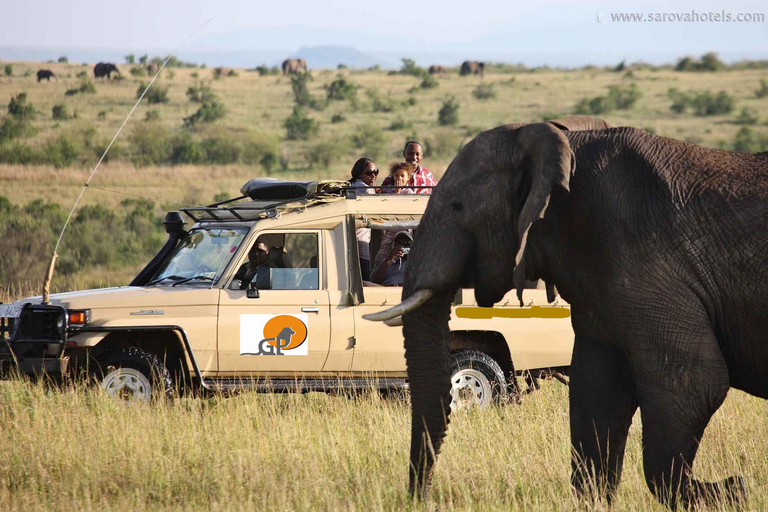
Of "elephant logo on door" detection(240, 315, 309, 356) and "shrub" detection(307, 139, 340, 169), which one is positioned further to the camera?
"shrub" detection(307, 139, 340, 169)

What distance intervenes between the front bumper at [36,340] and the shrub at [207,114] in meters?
44.7

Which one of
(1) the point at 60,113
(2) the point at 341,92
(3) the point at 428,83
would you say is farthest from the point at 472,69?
(1) the point at 60,113

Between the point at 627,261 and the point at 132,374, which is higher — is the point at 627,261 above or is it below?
above

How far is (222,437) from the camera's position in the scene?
8.10 meters

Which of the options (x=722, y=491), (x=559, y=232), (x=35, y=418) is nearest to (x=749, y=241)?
(x=559, y=232)

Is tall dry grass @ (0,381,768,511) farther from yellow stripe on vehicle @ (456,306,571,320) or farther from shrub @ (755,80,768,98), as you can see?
shrub @ (755,80,768,98)

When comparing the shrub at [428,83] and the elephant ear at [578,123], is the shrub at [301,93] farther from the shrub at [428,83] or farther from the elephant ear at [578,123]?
the elephant ear at [578,123]

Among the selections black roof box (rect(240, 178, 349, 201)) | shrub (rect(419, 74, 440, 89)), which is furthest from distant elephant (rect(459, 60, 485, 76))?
black roof box (rect(240, 178, 349, 201))

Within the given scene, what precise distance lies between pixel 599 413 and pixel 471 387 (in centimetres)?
381

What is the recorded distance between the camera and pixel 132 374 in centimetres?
935

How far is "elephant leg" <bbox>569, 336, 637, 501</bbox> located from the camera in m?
5.90

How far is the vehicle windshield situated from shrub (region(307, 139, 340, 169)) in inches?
1417

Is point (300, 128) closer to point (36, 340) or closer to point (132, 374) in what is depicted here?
point (132, 374)

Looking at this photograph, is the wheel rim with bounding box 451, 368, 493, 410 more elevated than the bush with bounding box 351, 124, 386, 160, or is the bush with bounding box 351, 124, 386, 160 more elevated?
the bush with bounding box 351, 124, 386, 160
